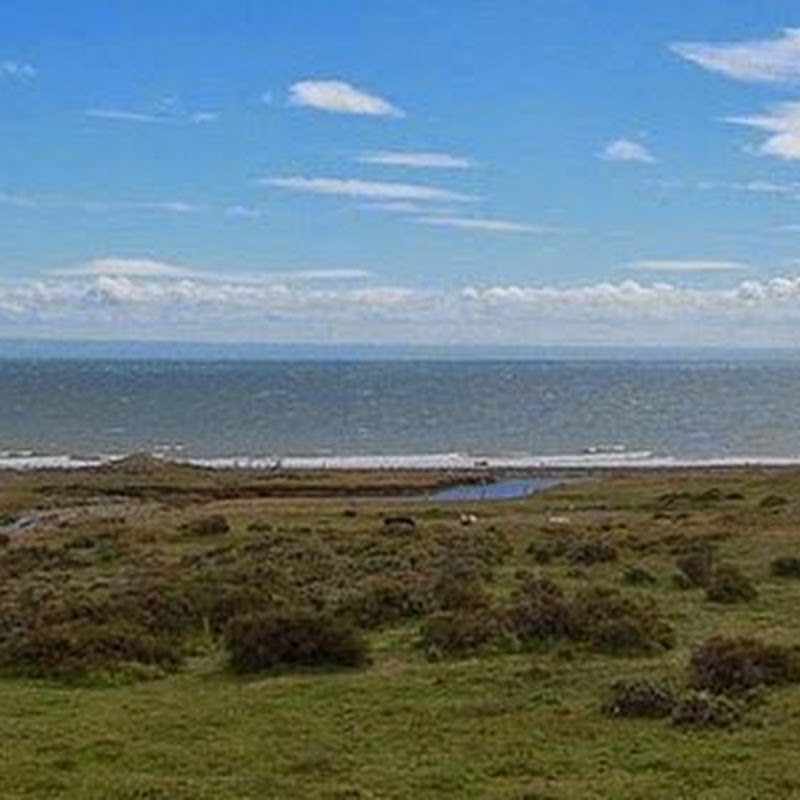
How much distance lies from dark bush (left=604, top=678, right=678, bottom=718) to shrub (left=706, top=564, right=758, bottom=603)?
31.1ft

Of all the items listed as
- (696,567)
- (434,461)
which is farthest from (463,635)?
(434,461)

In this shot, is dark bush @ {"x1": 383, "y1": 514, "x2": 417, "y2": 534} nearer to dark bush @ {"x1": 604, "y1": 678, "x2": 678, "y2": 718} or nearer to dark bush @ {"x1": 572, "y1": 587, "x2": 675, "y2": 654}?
dark bush @ {"x1": 572, "y1": 587, "x2": 675, "y2": 654}

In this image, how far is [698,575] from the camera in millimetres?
30703

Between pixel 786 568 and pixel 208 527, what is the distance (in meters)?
24.5

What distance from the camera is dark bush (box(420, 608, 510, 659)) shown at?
22.9 meters

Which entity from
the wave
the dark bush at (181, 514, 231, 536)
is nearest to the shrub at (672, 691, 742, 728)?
the dark bush at (181, 514, 231, 536)

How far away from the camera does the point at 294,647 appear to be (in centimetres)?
2236

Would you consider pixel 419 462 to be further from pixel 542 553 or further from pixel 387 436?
pixel 542 553

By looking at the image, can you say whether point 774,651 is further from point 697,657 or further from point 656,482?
point 656,482

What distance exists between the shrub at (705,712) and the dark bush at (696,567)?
11670mm

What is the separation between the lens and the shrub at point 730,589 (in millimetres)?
27938

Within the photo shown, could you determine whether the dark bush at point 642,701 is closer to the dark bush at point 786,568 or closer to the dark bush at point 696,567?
the dark bush at point 696,567

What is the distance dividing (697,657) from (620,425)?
15439cm

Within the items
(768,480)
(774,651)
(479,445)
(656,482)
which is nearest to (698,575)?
(774,651)
